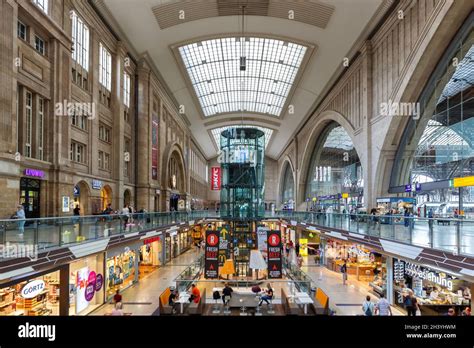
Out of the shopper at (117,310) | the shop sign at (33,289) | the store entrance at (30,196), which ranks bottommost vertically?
the shopper at (117,310)

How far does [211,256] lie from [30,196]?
30.8 feet

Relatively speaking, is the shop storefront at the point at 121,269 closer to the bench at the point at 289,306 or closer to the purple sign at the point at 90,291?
the purple sign at the point at 90,291

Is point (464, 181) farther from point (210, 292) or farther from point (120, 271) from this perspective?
point (120, 271)

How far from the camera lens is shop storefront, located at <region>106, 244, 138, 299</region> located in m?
17.6

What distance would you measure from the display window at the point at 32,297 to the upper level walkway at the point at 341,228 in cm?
173

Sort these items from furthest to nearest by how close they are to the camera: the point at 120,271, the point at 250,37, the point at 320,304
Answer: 1. the point at 250,37
2. the point at 120,271
3. the point at 320,304

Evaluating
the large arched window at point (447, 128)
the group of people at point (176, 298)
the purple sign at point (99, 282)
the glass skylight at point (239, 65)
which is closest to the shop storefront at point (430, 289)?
the large arched window at point (447, 128)

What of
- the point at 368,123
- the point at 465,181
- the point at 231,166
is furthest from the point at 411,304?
the point at 231,166

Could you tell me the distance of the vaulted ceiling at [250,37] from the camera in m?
23.8

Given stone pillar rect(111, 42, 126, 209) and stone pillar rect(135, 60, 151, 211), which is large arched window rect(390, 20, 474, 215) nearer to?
stone pillar rect(111, 42, 126, 209)

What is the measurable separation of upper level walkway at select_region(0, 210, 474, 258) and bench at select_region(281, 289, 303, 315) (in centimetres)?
414

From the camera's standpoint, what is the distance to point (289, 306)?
14461mm
